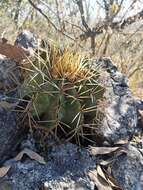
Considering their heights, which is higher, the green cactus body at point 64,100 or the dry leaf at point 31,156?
the green cactus body at point 64,100

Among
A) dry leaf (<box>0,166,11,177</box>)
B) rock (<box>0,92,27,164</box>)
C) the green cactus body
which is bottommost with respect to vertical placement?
dry leaf (<box>0,166,11,177</box>)

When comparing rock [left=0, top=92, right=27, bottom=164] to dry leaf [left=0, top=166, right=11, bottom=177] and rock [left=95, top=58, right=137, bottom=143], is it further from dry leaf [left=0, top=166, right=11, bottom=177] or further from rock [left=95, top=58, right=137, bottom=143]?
rock [left=95, top=58, right=137, bottom=143]

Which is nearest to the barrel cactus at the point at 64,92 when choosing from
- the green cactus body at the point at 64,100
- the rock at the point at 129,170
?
the green cactus body at the point at 64,100

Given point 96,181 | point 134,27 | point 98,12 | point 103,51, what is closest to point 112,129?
point 96,181

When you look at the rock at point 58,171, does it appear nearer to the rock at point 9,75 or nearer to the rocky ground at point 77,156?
the rocky ground at point 77,156

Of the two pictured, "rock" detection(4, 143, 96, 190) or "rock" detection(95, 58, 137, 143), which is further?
"rock" detection(95, 58, 137, 143)

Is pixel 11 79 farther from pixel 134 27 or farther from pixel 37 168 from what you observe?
pixel 134 27

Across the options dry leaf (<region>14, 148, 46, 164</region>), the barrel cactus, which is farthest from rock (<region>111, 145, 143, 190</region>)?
dry leaf (<region>14, 148, 46, 164</region>)
